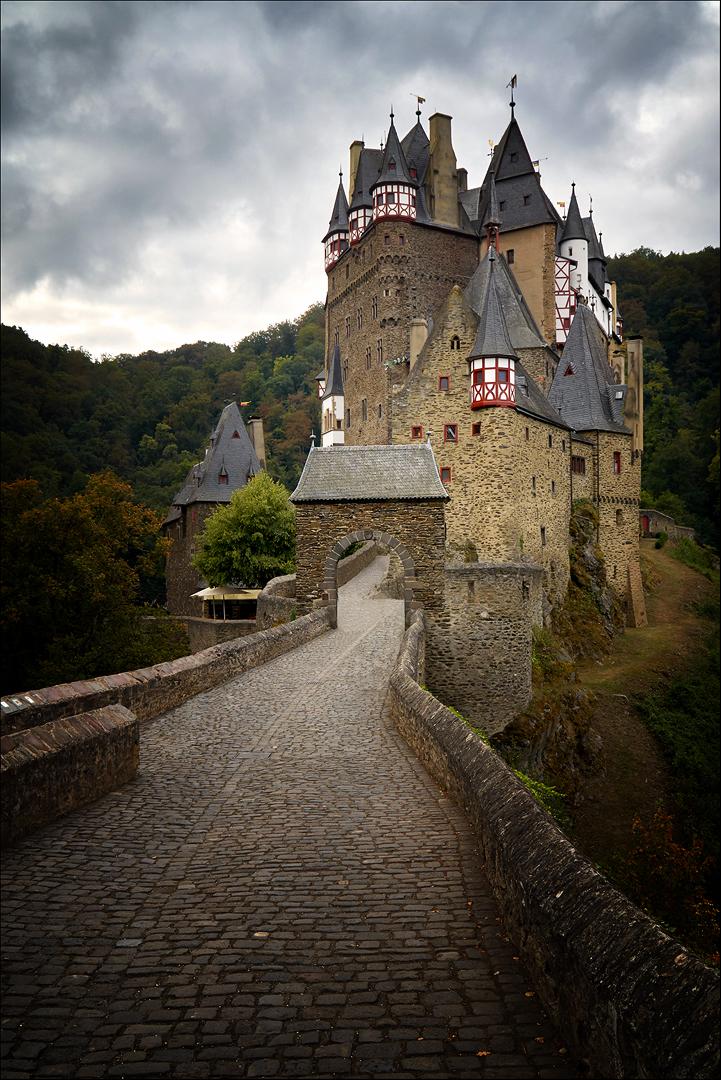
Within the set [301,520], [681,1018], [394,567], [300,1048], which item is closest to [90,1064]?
[300,1048]

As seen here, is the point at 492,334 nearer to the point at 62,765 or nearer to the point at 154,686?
the point at 154,686

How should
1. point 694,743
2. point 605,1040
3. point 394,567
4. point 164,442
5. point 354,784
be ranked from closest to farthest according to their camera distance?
point 605,1040 → point 354,784 → point 694,743 → point 394,567 → point 164,442

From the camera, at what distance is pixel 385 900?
4.77 meters

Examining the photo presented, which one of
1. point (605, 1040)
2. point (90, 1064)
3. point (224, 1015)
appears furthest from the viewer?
point (224, 1015)

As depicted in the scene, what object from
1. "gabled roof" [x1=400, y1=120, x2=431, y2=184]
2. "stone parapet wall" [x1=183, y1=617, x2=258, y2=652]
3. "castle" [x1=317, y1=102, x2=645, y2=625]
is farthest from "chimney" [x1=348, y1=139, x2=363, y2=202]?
"stone parapet wall" [x1=183, y1=617, x2=258, y2=652]

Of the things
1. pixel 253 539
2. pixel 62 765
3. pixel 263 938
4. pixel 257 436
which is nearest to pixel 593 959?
pixel 263 938

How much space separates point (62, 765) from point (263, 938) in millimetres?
2629

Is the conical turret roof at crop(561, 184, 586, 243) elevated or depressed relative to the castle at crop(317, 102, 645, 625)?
elevated

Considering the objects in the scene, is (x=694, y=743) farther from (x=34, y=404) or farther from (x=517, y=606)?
(x=34, y=404)

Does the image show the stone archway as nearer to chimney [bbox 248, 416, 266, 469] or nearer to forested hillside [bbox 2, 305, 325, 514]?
chimney [bbox 248, 416, 266, 469]

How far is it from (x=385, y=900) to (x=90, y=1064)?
77.7 inches

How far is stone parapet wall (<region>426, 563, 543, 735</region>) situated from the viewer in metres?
20.8

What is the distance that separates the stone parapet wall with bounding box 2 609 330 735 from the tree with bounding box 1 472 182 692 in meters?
7.76

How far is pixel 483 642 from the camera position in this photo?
21.1 m
